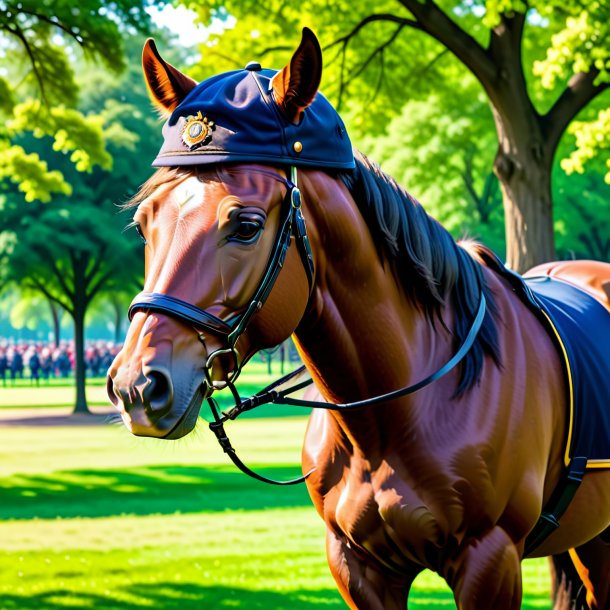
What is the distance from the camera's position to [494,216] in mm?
27125

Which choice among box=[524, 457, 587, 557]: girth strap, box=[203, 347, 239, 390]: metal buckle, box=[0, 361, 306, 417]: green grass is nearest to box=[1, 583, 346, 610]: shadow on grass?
box=[524, 457, 587, 557]: girth strap

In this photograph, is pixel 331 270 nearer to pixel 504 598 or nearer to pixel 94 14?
pixel 504 598

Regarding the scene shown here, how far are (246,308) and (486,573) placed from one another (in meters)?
1.24

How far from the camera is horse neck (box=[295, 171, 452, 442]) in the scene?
2799 mm

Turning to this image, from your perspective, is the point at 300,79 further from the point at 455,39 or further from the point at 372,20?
the point at 372,20

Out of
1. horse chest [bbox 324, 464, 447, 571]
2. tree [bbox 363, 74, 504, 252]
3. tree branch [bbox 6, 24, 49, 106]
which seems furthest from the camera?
tree [bbox 363, 74, 504, 252]

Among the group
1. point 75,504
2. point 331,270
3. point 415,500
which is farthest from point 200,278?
point 75,504

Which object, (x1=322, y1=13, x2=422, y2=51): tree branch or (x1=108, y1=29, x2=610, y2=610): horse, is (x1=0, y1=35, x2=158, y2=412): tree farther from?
(x1=108, y1=29, x2=610, y2=610): horse

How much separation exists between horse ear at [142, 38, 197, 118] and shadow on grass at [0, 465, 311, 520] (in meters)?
9.17

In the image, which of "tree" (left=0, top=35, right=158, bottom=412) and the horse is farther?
"tree" (left=0, top=35, right=158, bottom=412)

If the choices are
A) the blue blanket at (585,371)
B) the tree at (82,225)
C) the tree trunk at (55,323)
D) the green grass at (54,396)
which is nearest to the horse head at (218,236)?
the blue blanket at (585,371)

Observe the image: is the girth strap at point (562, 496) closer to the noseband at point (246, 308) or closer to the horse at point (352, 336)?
the horse at point (352, 336)

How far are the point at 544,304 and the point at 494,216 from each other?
24.0m

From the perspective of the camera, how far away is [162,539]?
969cm
